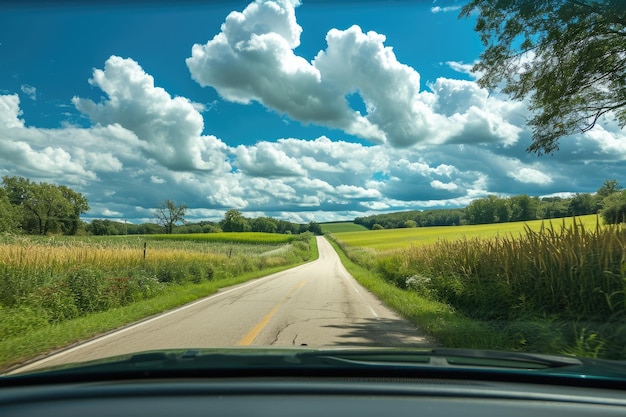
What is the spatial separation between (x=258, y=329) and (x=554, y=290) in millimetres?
5633

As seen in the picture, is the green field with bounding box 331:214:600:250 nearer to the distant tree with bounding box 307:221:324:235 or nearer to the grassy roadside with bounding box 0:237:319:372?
the grassy roadside with bounding box 0:237:319:372

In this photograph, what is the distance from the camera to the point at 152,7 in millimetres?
8266

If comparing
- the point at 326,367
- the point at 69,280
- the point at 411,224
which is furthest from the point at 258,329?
the point at 411,224

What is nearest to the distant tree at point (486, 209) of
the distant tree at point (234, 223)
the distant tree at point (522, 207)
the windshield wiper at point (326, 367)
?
the distant tree at point (522, 207)

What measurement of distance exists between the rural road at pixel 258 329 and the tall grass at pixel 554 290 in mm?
1812

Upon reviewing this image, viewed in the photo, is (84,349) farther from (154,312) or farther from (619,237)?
(619,237)

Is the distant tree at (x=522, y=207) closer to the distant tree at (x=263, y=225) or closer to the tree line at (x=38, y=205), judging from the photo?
the tree line at (x=38, y=205)

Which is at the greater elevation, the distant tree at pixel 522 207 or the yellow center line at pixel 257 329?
the distant tree at pixel 522 207

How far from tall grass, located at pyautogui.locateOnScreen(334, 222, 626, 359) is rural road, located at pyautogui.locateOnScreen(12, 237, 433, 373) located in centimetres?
181

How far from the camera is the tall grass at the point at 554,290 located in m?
6.19

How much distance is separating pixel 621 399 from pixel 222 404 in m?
1.75

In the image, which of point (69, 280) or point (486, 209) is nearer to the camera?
point (69, 280)

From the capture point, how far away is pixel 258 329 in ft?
29.1

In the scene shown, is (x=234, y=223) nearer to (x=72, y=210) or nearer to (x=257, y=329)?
(x=72, y=210)
